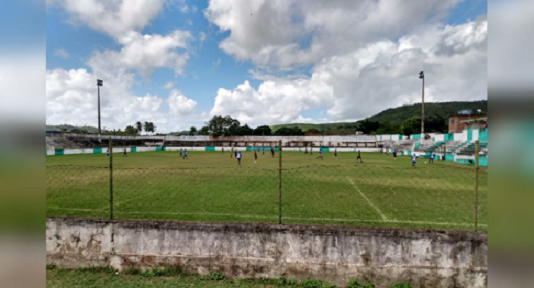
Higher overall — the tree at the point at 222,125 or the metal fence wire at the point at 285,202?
the tree at the point at 222,125

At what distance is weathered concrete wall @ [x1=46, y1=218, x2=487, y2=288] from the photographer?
11.8 feet

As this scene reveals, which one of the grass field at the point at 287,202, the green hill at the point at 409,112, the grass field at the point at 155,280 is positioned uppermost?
the green hill at the point at 409,112

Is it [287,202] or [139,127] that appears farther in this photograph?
[139,127]

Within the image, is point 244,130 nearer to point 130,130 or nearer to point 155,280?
point 130,130

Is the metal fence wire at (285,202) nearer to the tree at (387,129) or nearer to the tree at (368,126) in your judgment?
the tree at (387,129)

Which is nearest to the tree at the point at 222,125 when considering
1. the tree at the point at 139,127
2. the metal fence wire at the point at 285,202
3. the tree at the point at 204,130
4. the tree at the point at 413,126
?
the tree at the point at 204,130

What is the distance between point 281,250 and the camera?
3.84 meters

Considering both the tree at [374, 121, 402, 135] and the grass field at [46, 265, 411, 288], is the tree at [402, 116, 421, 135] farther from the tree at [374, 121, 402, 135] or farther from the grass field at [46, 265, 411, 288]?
the grass field at [46, 265, 411, 288]

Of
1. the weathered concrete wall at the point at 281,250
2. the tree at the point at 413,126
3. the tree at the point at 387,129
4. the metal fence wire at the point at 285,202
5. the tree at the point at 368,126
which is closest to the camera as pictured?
the weathered concrete wall at the point at 281,250

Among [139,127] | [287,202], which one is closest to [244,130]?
[139,127]

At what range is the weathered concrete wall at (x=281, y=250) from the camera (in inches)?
142

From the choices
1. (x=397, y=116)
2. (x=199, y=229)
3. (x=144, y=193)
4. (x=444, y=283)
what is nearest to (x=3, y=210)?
(x=199, y=229)

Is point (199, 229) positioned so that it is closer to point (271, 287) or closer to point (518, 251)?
point (271, 287)

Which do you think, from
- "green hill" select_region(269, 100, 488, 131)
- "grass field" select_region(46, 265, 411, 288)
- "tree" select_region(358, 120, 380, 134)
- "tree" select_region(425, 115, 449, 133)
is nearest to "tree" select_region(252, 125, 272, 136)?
"tree" select_region(358, 120, 380, 134)
